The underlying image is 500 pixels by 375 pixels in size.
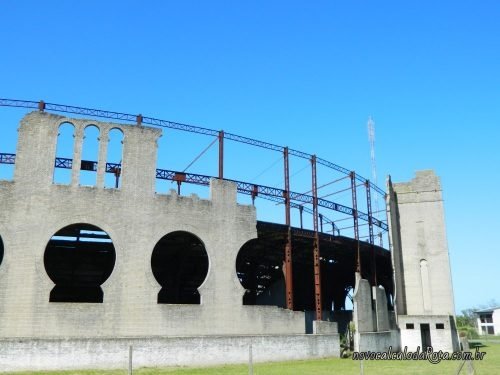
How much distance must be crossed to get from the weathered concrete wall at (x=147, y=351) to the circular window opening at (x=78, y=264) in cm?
903

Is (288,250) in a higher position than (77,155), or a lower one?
lower

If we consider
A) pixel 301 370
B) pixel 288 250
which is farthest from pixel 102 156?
pixel 301 370

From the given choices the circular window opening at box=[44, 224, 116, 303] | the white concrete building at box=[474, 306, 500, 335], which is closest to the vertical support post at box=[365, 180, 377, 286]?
the circular window opening at box=[44, 224, 116, 303]

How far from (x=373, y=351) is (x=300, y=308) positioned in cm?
1736

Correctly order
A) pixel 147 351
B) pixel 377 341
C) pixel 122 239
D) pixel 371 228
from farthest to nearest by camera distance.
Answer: pixel 371 228, pixel 377 341, pixel 122 239, pixel 147 351

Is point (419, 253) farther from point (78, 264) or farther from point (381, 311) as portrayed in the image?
point (78, 264)

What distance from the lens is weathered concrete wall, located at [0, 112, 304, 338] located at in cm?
2422

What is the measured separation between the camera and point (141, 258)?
26797 millimetres

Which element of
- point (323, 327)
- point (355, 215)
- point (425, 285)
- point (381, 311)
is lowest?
point (323, 327)

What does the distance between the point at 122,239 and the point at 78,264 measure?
40.9ft

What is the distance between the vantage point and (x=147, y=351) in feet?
83.0

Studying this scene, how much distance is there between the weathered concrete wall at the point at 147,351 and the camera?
75.2ft

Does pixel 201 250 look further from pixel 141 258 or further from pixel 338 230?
pixel 338 230

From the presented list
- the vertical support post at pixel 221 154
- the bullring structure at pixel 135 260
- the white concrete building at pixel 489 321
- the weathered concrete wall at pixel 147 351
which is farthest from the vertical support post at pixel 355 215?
the white concrete building at pixel 489 321
